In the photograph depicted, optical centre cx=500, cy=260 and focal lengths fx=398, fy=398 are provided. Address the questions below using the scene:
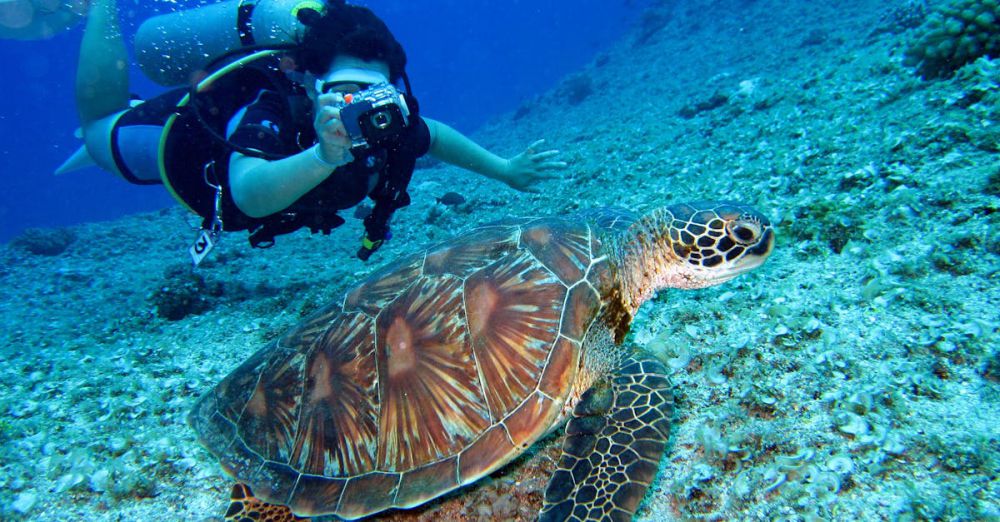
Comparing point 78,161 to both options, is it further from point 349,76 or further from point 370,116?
point 370,116

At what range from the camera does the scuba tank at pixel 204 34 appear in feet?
13.5

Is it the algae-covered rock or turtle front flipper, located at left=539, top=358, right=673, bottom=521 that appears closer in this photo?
turtle front flipper, located at left=539, top=358, right=673, bottom=521

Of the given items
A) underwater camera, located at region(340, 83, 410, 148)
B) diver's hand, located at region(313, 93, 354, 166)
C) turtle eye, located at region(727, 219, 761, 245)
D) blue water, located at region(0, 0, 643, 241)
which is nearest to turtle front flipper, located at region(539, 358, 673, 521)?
turtle eye, located at region(727, 219, 761, 245)

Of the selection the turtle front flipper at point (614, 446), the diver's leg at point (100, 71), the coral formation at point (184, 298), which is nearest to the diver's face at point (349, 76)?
the diver's leg at point (100, 71)

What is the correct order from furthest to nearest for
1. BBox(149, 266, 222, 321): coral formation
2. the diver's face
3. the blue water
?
1. the blue water
2. BBox(149, 266, 222, 321): coral formation
3. the diver's face

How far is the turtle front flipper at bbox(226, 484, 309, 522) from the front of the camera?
7.57ft

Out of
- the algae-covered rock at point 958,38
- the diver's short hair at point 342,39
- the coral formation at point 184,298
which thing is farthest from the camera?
the coral formation at point 184,298

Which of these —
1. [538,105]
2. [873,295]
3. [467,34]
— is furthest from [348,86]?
[467,34]

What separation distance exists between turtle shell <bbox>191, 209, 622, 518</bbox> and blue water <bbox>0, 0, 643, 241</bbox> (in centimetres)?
2417

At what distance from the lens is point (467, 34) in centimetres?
10106

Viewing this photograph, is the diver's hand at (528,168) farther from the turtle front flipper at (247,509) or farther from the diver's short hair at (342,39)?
the turtle front flipper at (247,509)

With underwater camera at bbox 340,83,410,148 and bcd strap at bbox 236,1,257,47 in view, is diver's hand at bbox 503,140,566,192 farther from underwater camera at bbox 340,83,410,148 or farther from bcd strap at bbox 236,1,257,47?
bcd strap at bbox 236,1,257,47

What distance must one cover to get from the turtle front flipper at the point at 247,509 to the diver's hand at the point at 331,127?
2.17 metres

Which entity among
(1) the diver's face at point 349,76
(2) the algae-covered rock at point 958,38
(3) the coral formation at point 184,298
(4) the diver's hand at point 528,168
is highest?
(1) the diver's face at point 349,76
